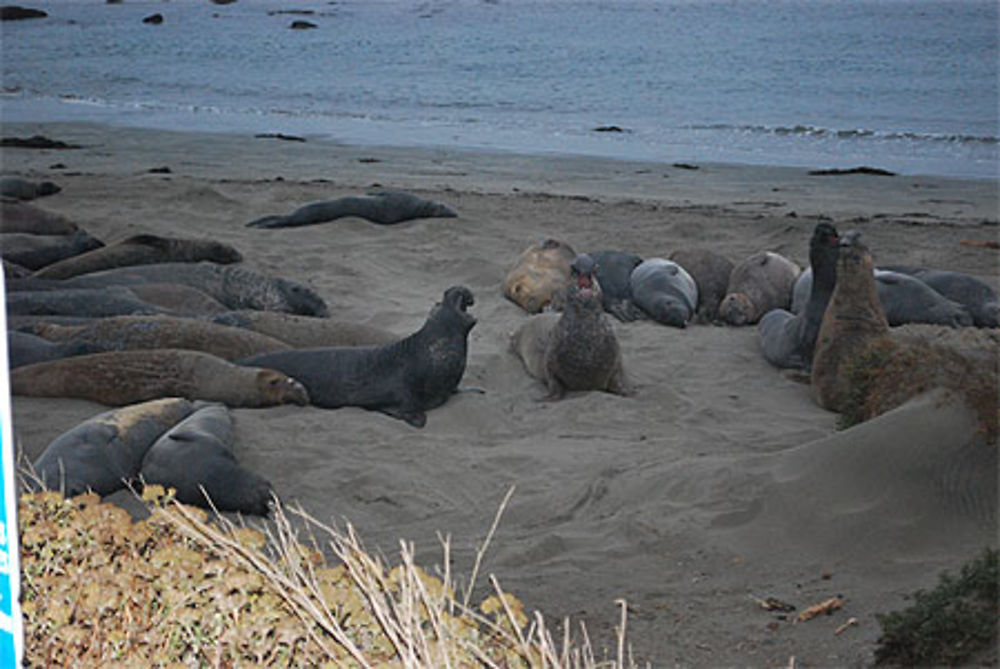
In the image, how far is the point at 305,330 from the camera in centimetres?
804

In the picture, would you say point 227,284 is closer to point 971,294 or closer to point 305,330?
point 305,330

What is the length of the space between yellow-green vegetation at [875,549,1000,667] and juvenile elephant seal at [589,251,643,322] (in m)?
5.92

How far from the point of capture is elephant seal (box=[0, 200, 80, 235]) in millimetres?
10930

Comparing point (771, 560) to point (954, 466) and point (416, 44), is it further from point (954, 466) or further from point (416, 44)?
point (416, 44)

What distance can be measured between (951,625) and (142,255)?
7.92 metres

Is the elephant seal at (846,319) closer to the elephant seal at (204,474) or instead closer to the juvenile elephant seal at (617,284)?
the juvenile elephant seal at (617,284)

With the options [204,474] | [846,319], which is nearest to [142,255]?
[204,474]

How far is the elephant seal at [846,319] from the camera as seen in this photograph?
282 inches

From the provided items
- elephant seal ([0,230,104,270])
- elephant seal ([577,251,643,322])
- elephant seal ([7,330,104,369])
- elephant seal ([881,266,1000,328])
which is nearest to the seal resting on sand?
elephant seal ([577,251,643,322])

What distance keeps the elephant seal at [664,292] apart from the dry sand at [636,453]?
19 cm

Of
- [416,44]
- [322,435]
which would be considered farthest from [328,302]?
[416,44]

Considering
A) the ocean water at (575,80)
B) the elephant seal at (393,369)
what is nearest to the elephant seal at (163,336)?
the elephant seal at (393,369)

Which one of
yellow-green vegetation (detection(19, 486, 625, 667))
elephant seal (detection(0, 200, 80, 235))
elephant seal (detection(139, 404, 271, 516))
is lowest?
elephant seal (detection(139, 404, 271, 516))

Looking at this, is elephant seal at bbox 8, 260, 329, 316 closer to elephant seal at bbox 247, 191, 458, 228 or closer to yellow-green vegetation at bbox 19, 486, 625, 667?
elephant seal at bbox 247, 191, 458, 228
